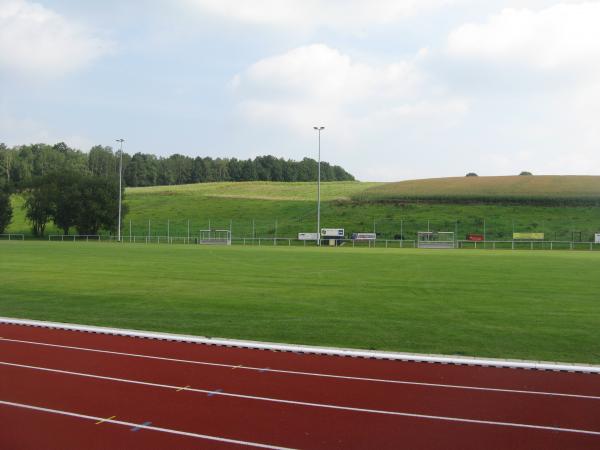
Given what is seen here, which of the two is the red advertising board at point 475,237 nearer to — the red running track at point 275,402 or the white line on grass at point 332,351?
the white line on grass at point 332,351

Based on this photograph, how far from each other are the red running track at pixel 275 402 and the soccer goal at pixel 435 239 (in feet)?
172

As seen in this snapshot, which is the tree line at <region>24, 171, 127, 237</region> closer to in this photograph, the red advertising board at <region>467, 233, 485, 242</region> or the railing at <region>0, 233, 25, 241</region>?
the railing at <region>0, 233, 25, 241</region>

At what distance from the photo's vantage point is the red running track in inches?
218

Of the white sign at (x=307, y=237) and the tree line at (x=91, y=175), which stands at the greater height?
the tree line at (x=91, y=175)

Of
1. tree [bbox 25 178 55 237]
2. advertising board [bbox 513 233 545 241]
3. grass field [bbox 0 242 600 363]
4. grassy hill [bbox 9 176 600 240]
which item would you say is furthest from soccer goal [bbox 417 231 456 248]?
tree [bbox 25 178 55 237]

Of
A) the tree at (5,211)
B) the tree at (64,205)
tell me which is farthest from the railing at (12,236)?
the tree at (64,205)

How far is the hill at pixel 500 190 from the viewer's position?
79.8 m

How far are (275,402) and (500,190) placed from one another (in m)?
85.2

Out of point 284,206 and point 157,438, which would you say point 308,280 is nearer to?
point 157,438

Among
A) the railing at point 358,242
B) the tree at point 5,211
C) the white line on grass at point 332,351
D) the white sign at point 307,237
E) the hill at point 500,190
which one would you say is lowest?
the white line on grass at point 332,351

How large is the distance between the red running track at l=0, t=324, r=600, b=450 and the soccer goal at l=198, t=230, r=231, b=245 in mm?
56341

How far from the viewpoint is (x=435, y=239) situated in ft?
207

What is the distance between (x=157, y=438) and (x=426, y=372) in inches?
154

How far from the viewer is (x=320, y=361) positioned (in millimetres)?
8578
